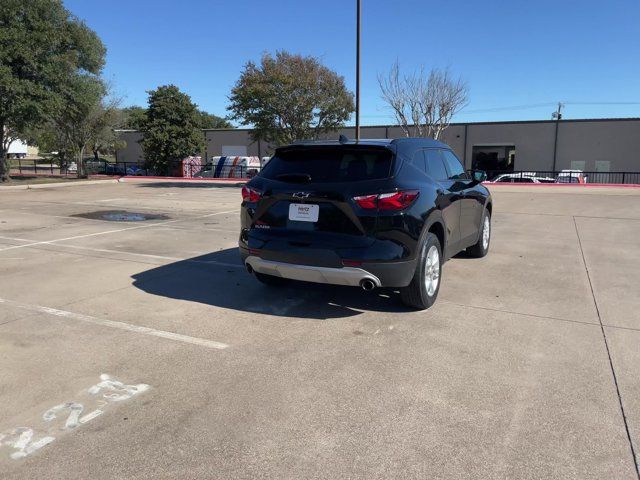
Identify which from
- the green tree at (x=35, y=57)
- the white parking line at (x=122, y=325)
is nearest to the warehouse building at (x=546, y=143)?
the green tree at (x=35, y=57)

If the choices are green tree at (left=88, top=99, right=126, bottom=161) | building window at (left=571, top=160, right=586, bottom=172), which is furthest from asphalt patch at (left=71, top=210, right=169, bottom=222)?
building window at (left=571, top=160, right=586, bottom=172)

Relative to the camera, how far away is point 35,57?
77.2ft

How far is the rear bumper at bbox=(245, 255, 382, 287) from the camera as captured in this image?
456cm

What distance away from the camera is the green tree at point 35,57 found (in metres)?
22.6

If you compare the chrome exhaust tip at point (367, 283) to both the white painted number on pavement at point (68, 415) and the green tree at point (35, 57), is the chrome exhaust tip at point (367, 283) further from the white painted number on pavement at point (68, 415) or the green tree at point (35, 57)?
the green tree at point (35, 57)

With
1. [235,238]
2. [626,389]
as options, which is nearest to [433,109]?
[235,238]

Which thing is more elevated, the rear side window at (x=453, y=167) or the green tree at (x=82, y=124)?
the green tree at (x=82, y=124)

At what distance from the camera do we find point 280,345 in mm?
4332

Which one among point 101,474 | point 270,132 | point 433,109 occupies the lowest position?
point 101,474

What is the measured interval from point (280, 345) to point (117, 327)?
1.65 m

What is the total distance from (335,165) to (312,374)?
2.04 m

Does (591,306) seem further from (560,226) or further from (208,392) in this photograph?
(560,226)

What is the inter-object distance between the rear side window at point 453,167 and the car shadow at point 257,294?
1724mm

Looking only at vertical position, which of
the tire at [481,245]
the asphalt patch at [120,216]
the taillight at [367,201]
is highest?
the taillight at [367,201]
